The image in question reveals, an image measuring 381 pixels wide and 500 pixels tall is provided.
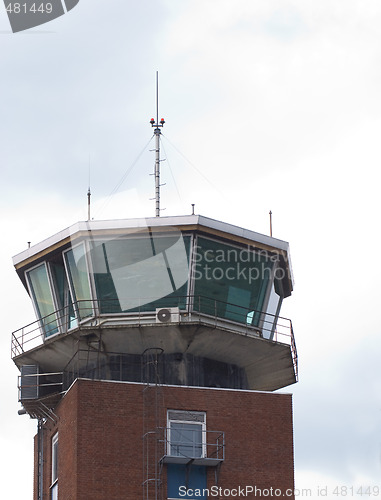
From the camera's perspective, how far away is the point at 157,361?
5303 centimetres

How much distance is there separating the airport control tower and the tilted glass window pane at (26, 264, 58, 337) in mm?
50

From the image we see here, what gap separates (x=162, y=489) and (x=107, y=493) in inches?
72.7

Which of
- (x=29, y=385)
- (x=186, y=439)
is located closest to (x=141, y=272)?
(x=29, y=385)

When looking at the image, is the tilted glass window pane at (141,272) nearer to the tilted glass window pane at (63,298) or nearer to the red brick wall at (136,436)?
the tilted glass window pane at (63,298)

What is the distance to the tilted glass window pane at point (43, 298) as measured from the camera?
54844 millimetres

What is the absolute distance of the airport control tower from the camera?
50812mm

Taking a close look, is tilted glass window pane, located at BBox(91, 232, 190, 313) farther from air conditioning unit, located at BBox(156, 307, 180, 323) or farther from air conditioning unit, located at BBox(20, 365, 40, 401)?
air conditioning unit, located at BBox(20, 365, 40, 401)

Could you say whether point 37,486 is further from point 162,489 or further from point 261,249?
point 261,249

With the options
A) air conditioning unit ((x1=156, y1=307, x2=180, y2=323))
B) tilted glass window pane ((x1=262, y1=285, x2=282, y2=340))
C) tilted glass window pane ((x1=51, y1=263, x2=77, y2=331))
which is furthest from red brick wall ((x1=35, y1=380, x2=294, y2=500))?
tilted glass window pane ((x1=51, y1=263, x2=77, y2=331))

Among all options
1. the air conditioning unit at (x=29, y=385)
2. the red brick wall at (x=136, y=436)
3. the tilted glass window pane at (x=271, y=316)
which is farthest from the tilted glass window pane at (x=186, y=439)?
the air conditioning unit at (x=29, y=385)

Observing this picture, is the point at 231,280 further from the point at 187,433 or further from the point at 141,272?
the point at 187,433

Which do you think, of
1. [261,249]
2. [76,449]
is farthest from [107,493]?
[261,249]

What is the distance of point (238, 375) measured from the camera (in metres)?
55.0

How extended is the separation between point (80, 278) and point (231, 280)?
522 cm
